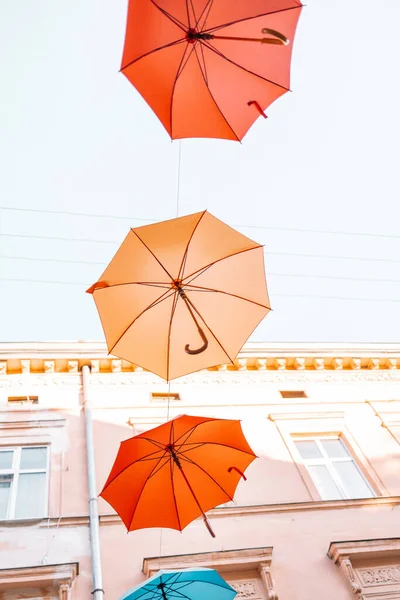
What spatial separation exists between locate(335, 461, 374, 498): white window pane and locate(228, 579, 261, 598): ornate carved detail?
123 inches

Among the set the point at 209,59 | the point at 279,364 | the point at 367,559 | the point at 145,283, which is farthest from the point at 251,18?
the point at 279,364

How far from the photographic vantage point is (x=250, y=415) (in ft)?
40.9

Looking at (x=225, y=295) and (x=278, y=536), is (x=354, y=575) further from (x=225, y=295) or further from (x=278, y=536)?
(x=225, y=295)

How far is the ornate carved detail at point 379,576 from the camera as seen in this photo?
8945 mm

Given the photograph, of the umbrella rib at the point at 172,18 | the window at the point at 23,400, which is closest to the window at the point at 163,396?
the window at the point at 23,400

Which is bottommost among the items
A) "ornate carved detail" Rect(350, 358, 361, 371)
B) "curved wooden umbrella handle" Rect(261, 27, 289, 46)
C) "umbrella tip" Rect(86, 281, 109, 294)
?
"umbrella tip" Rect(86, 281, 109, 294)

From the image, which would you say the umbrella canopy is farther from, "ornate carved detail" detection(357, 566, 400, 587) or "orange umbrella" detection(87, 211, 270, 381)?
"ornate carved detail" detection(357, 566, 400, 587)

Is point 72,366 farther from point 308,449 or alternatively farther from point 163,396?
point 308,449

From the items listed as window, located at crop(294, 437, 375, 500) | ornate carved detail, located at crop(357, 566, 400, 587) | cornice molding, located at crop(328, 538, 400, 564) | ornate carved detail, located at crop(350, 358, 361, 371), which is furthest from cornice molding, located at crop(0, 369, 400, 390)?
ornate carved detail, located at crop(357, 566, 400, 587)

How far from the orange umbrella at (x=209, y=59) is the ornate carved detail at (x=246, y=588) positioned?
688cm

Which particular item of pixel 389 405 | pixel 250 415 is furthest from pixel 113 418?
pixel 389 405

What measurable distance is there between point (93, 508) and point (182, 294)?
4.35 m

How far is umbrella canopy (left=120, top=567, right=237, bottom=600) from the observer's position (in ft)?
22.4

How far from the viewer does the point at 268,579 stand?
8641mm
